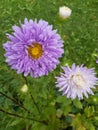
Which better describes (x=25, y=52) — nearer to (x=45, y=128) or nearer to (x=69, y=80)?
(x=69, y=80)

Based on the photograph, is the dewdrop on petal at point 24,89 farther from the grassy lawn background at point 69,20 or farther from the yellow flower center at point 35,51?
the grassy lawn background at point 69,20

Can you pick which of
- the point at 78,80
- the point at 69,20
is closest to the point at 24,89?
the point at 78,80

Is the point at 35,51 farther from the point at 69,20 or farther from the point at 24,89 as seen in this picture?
the point at 69,20

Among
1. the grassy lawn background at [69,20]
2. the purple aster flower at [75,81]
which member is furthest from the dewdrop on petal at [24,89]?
the grassy lawn background at [69,20]

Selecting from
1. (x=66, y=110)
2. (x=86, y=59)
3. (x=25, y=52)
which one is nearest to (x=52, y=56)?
(x=25, y=52)

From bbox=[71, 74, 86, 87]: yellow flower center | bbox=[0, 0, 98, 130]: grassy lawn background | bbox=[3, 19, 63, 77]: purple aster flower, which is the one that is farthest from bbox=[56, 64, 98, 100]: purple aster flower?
bbox=[0, 0, 98, 130]: grassy lawn background
